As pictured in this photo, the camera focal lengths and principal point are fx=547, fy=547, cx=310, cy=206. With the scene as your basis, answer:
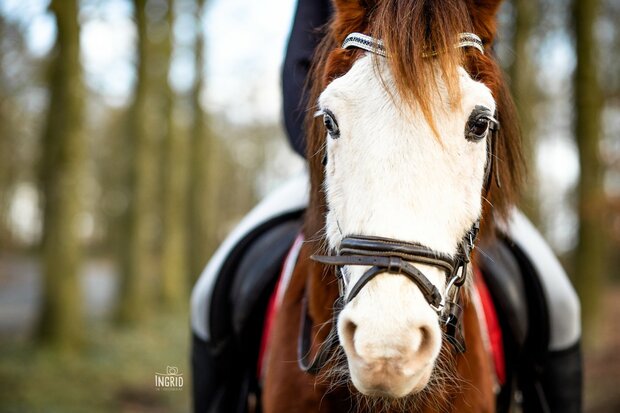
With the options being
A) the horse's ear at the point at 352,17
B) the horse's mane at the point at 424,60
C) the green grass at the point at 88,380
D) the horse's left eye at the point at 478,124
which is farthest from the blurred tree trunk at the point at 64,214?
the horse's left eye at the point at 478,124

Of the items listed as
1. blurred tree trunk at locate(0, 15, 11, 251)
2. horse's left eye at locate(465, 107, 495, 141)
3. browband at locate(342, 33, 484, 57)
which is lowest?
horse's left eye at locate(465, 107, 495, 141)

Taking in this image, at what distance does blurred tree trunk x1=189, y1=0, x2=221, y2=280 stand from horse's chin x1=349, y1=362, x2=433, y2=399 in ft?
49.0

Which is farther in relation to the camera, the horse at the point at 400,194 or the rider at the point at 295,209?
the rider at the point at 295,209

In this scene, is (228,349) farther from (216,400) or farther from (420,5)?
(420,5)

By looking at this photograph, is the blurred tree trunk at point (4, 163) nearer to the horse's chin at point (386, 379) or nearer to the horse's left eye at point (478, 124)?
the horse's left eye at point (478, 124)

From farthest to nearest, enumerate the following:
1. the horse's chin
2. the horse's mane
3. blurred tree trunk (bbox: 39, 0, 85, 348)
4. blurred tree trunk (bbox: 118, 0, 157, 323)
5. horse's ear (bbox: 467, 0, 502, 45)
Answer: blurred tree trunk (bbox: 118, 0, 157, 323) → blurred tree trunk (bbox: 39, 0, 85, 348) → horse's ear (bbox: 467, 0, 502, 45) → the horse's mane → the horse's chin

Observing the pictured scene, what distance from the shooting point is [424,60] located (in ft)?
6.48

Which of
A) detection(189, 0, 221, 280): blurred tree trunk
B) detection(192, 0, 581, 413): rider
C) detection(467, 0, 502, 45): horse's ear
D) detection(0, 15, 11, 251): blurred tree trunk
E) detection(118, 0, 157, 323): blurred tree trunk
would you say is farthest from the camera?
detection(189, 0, 221, 280): blurred tree trunk

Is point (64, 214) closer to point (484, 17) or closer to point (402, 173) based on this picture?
point (484, 17)

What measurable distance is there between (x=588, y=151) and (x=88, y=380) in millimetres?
9576

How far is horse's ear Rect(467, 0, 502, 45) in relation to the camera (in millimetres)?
2238

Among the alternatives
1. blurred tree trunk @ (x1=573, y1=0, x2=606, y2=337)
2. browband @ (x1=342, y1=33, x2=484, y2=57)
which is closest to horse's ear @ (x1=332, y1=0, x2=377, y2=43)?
browband @ (x1=342, y1=33, x2=484, y2=57)

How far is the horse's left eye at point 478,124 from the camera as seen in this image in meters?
1.95

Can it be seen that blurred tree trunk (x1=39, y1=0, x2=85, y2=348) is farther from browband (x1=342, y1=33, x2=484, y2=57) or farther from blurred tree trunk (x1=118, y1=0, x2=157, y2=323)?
browband (x1=342, y1=33, x2=484, y2=57)
